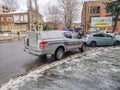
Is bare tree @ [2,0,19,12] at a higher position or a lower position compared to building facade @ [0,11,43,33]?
higher

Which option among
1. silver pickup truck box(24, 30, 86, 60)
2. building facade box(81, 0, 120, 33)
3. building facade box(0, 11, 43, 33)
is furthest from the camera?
building facade box(0, 11, 43, 33)

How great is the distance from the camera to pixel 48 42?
9.32 m

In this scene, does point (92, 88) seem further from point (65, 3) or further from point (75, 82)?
point (65, 3)

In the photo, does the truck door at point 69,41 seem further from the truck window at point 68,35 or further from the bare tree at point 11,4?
the bare tree at point 11,4

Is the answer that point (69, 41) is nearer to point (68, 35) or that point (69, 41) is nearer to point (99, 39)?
point (68, 35)

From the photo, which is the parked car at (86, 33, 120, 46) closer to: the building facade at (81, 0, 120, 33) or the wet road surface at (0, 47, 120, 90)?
the wet road surface at (0, 47, 120, 90)

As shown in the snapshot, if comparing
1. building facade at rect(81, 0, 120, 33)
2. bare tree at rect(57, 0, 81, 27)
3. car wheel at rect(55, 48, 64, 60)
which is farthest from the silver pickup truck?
bare tree at rect(57, 0, 81, 27)

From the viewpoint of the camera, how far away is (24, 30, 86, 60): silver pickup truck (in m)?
9.15

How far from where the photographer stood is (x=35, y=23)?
5416 cm

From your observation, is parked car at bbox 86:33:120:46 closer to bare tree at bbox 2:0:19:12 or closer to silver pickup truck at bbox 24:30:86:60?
silver pickup truck at bbox 24:30:86:60

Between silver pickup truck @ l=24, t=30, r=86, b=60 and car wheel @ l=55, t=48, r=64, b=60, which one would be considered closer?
silver pickup truck @ l=24, t=30, r=86, b=60

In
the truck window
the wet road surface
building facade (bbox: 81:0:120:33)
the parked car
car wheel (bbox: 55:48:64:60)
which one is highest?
building facade (bbox: 81:0:120:33)

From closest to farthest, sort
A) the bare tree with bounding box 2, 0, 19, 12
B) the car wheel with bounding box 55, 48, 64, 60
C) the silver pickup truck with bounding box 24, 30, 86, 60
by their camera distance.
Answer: the silver pickup truck with bounding box 24, 30, 86, 60 < the car wheel with bounding box 55, 48, 64, 60 < the bare tree with bounding box 2, 0, 19, 12

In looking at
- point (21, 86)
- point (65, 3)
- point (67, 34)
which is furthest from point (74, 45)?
point (65, 3)
